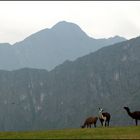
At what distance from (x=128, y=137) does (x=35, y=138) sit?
7.76m

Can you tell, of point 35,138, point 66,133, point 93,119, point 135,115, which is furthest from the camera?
point 93,119

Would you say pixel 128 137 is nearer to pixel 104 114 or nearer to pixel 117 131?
pixel 117 131

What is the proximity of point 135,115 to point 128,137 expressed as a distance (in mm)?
10809

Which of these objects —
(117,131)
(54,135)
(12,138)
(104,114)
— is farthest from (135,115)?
(12,138)

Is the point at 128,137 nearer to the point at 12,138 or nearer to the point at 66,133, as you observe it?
the point at 66,133

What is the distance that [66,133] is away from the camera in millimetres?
41156

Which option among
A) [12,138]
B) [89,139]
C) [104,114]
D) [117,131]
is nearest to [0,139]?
[12,138]

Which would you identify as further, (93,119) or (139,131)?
(93,119)

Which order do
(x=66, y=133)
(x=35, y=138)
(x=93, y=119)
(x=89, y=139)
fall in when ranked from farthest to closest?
(x=93, y=119)
(x=66, y=133)
(x=35, y=138)
(x=89, y=139)

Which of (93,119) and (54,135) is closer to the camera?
(54,135)

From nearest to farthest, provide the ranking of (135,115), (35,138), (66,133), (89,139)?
(89,139) → (35,138) → (66,133) → (135,115)

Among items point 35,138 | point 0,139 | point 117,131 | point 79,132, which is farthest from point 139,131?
point 0,139

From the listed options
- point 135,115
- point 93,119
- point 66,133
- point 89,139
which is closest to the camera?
point 89,139

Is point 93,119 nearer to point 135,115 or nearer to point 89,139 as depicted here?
point 135,115
